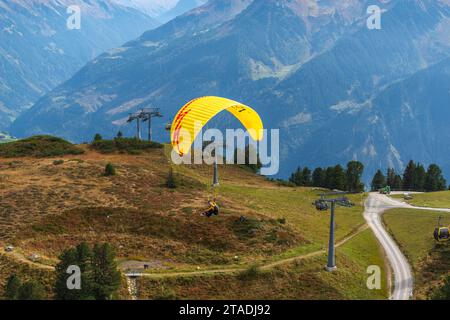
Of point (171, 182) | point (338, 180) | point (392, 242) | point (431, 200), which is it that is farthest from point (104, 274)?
point (338, 180)

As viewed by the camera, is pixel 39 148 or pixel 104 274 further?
pixel 39 148

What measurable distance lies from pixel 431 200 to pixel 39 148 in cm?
7857

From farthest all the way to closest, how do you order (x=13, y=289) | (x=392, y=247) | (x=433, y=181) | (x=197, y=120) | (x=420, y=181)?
1. (x=420, y=181)
2. (x=433, y=181)
3. (x=392, y=247)
4. (x=197, y=120)
5. (x=13, y=289)

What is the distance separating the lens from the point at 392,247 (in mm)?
62000

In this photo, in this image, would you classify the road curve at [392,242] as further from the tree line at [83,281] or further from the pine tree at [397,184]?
the pine tree at [397,184]

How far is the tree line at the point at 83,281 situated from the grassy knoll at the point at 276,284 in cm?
535

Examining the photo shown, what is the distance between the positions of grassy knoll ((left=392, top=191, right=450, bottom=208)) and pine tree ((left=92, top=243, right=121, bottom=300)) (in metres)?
62.6

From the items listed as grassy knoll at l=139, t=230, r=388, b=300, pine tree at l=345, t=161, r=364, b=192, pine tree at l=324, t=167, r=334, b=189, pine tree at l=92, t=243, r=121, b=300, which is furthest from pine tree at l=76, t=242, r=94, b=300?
pine tree at l=345, t=161, r=364, b=192

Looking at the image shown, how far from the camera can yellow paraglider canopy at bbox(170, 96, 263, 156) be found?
46.5 metres

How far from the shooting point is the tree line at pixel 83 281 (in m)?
35.8

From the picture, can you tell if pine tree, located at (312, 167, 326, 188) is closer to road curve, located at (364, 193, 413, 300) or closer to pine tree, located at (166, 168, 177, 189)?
road curve, located at (364, 193, 413, 300)

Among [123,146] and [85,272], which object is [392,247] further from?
[123,146]

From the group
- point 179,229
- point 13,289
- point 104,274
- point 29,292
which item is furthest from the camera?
point 179,229

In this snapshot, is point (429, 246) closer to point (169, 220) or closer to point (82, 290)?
point (169, 220)
